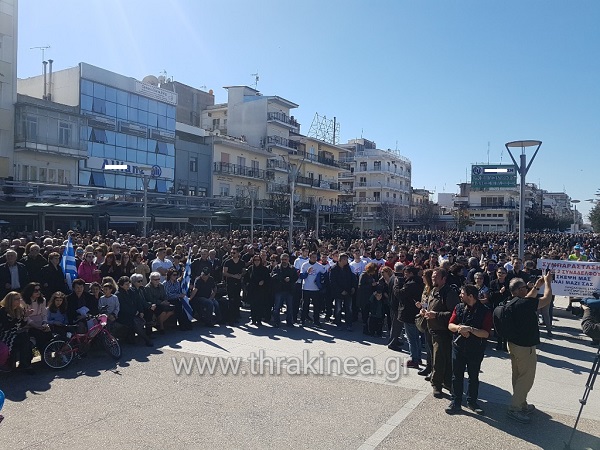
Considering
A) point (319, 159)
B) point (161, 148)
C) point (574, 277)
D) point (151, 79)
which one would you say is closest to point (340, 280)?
point (574, 277)

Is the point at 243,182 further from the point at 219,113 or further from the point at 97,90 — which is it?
the point at 97,90

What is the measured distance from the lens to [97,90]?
36.6 m

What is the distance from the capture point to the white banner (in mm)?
10648

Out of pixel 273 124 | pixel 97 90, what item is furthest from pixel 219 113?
pixel 97 90

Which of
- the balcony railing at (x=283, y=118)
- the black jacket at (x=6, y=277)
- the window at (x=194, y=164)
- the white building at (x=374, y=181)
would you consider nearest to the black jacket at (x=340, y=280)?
the black jacket at (x=6, y=277)

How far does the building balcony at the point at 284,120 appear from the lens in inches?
2178

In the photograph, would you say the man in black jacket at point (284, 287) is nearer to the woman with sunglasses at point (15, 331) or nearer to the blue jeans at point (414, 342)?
the blue jeans at point (414, 342)

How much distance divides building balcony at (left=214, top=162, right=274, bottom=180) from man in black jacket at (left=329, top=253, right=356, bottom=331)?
122 ft

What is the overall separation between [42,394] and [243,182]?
44852mm

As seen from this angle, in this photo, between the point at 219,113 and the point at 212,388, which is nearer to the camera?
the point at 212,388

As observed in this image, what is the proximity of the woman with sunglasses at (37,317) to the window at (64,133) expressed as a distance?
2875cm

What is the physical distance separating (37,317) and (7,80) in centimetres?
2970

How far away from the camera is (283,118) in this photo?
57.3 metres

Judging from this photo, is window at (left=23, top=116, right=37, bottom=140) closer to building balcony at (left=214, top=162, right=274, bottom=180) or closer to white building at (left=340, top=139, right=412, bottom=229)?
building balcony at (left=214, top=162, right=274, bottom=180)
